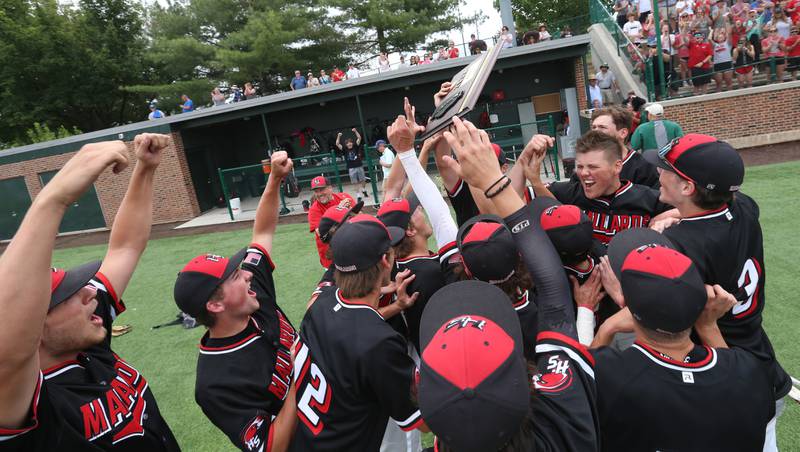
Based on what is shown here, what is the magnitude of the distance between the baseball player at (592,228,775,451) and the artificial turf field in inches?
4.0

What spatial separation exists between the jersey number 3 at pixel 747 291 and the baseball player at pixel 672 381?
559mm

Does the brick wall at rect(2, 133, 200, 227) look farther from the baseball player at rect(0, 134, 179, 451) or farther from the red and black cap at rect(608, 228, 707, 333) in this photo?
the red and black cap at rect(608, 228, 707, 333)

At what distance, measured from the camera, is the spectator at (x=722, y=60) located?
12.8 m

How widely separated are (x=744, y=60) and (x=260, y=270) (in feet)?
49.5

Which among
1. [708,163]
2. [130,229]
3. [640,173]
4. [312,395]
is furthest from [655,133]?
[130,229]

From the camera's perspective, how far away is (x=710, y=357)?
1.82 meters

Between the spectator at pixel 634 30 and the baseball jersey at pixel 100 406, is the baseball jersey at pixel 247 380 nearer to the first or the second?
the baseball jersey at pixel 100 406

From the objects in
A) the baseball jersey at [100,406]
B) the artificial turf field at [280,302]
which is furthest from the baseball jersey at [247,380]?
the artificial turf field at [280,302]

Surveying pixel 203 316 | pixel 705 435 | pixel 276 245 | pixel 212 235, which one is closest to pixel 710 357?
pixel 705 435

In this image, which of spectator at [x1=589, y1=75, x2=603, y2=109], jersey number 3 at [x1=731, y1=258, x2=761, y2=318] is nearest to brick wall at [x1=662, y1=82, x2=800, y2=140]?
spectator at [x1=589, y1=75, x2=603, y2=109]

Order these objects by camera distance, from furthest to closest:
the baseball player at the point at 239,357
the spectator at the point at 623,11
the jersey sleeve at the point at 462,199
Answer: the spectator at the point at 623,11 < the jersey sleeve at the point at 462,199 < the baseball player at the point at 239,357

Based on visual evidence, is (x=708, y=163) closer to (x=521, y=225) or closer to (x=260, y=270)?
(x=521, y=225)

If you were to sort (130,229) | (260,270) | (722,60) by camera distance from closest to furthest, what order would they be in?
(130,229), (260,270), (722,60)

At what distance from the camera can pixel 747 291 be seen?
7.60ft
